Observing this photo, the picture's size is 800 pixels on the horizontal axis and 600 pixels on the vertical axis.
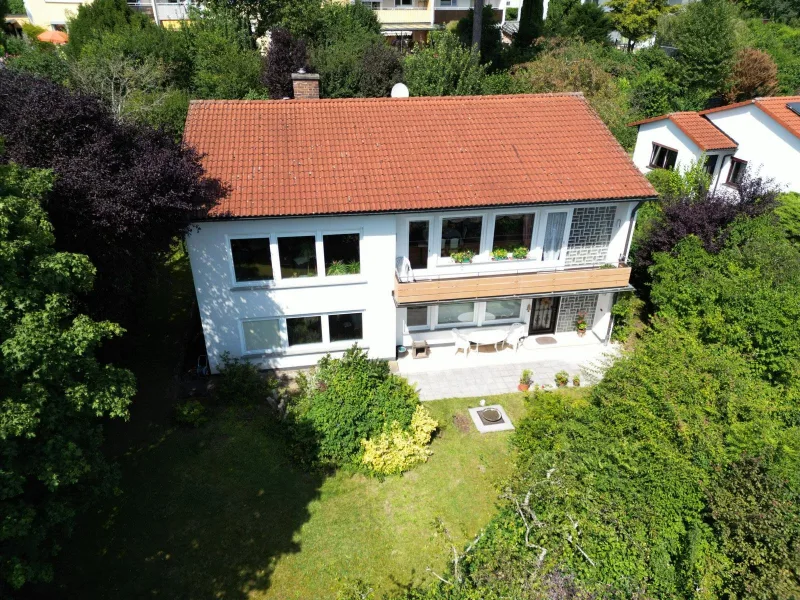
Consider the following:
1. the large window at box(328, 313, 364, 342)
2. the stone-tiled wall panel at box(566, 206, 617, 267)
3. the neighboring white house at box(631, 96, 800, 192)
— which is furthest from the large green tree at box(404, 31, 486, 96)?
the large window at box(328, 313, 364, 342)

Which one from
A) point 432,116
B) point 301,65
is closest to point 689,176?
point 432,116

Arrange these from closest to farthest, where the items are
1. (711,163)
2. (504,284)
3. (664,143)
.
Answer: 1. (504,284)
2. (711,163)
3. (664,143)

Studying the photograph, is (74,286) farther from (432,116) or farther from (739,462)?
(739,462)

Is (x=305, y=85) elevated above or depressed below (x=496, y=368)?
above

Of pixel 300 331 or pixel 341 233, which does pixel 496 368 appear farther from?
pixel 341 233

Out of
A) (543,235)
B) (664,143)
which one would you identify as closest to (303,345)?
(543,235)

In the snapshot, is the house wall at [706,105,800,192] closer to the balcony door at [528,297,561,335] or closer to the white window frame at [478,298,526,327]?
the balcony door at [528,297,561,335]

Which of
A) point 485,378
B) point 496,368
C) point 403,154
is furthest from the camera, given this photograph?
point 496,368

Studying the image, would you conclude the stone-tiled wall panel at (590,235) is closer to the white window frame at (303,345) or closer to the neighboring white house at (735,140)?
the white window frame at (303,345)
